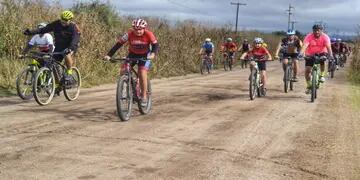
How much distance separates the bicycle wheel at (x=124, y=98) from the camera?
10086 millimetres

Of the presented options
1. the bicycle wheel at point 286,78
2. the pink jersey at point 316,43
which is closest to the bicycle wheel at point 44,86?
the pink jersey at point 316,43

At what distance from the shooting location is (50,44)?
42.4ft

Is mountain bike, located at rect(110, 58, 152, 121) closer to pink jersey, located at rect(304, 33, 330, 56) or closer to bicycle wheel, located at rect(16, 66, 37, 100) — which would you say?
bicycle wheel, located at rect(16, 66, 37, 100)

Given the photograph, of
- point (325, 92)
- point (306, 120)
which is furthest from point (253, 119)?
point (325, 92)

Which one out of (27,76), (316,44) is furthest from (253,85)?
(27,76)

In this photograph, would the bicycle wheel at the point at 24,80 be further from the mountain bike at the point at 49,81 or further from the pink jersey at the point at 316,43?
the pink jersey at the point at 316,43

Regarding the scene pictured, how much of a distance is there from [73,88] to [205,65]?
1740 cm

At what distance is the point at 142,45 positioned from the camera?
10922 mm

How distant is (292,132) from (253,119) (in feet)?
4.59

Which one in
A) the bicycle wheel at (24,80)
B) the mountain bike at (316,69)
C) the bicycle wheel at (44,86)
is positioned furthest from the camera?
the mountain bike at (316,69)

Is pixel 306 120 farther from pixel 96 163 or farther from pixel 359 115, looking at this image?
pixel 96 163

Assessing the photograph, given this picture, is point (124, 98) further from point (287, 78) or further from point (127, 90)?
point (287, 78)

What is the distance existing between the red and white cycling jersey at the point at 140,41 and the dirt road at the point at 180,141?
4.15 ft

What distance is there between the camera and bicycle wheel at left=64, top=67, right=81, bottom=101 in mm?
12969
